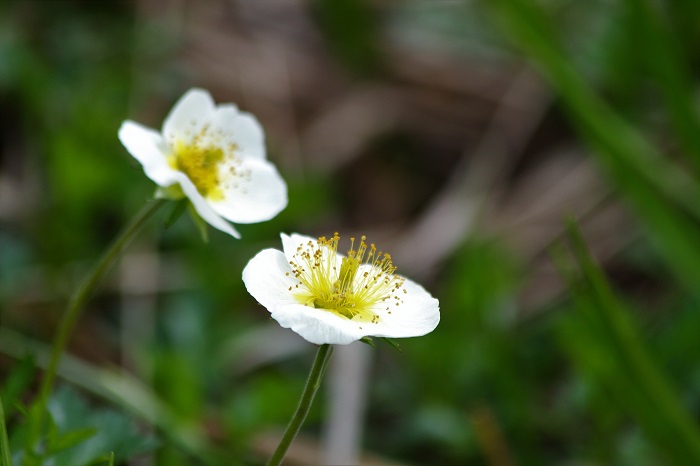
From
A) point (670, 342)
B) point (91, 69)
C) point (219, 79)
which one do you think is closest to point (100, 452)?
point (670, 342)

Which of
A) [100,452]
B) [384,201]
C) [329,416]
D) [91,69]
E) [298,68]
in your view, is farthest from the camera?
[298,68]

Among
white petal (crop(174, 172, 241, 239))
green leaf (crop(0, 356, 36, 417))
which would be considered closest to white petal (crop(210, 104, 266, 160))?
white petal (crop(174, 172, 241, 239))

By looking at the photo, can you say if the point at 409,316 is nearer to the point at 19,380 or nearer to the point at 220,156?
the point at 220,156

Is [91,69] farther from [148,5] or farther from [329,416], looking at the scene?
[329,416]

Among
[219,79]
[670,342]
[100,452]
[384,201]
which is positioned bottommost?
[100,452]

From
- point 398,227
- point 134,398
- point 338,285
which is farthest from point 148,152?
point 398,227

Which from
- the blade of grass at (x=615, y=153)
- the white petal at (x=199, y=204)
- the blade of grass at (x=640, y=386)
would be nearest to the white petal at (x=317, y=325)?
the white petal at (x=199, y=204)
